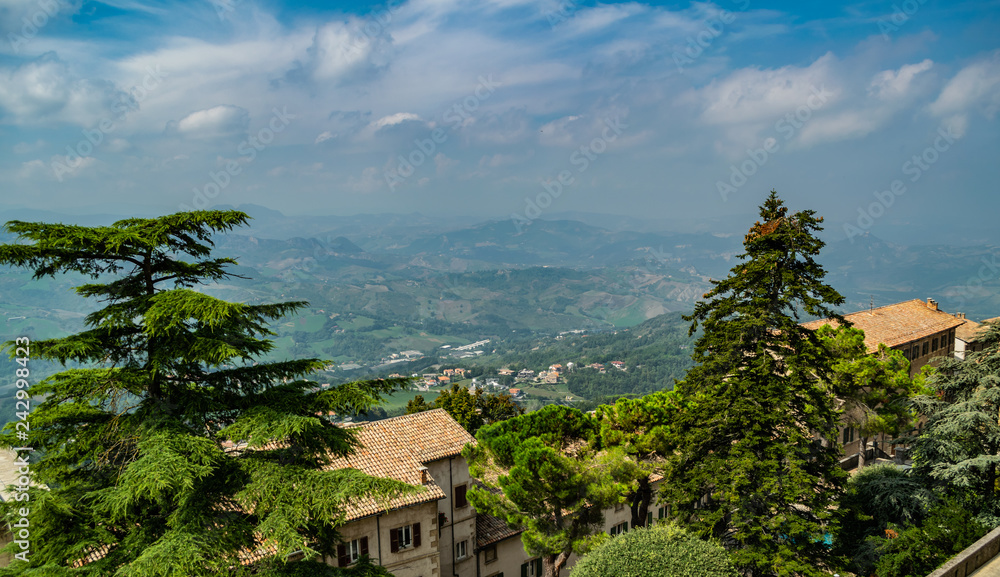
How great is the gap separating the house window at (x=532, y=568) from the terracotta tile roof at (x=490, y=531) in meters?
1.79

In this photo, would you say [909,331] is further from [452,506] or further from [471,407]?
[452,506]

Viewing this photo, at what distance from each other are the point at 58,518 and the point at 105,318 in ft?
11.2

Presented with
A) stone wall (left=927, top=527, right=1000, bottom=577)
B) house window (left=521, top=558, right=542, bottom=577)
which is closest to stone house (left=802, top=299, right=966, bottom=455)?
house window (left=521, top=558, right=542, bottom=577)

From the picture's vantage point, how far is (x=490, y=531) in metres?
26.5

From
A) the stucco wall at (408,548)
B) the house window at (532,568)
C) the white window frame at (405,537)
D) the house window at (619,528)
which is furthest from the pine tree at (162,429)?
the house window at (619,528)

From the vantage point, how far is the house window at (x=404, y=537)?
2175 cm

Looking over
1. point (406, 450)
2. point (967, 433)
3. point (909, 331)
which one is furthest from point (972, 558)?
point (909, 331)

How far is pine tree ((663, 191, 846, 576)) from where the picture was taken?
17.9 metres

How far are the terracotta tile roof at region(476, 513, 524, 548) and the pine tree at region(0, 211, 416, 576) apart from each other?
16025mm

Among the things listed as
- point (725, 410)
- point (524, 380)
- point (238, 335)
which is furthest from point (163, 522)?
point (524, 380)

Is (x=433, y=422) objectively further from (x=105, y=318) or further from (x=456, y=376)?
(x=456, y=376)

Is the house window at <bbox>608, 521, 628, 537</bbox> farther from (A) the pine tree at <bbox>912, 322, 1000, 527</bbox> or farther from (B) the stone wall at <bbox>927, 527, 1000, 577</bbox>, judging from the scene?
(B) the stone wall at <bbox>927, 527, 1000, 577</bbox>

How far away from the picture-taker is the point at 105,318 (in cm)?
1028

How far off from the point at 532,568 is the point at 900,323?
42697 millimetres
